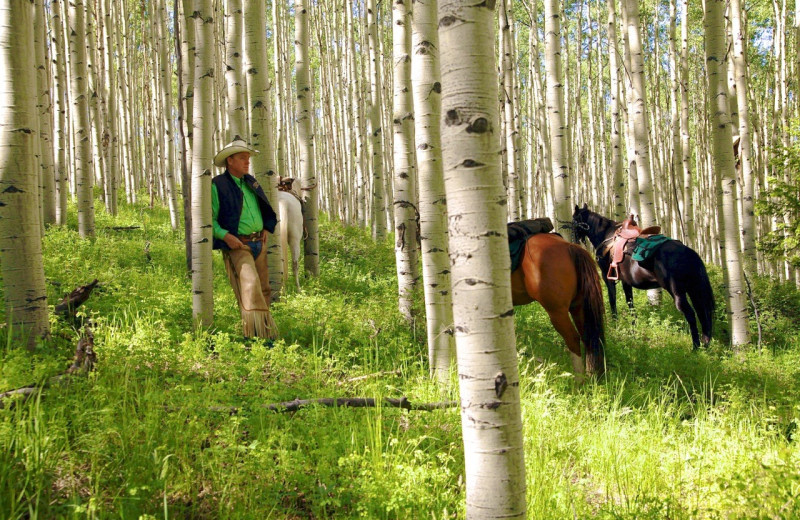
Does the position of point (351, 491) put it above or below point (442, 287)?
below

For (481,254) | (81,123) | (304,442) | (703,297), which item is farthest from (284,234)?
(481,254)

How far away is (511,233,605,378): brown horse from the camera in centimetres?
592

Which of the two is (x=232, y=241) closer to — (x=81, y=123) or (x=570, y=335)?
(x=570, y=335)

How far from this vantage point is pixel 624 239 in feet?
28.9

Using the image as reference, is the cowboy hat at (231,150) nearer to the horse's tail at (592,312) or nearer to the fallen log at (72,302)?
the fallen log at (72,302)

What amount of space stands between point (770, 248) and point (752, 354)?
11.4 ft

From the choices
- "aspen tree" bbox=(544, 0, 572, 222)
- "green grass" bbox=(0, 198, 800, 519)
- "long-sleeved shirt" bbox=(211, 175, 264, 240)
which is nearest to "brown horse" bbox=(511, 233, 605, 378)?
"green grass" bbox=(0, 198, 800, 519)

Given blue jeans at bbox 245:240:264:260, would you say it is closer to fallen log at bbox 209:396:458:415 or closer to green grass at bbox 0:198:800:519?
green grass at bbox 0:198:800:519

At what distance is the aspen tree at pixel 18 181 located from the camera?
398cm

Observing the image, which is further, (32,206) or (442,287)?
(442,287)

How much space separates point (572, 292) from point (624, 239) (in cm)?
333

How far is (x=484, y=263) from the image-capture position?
2.12 metres

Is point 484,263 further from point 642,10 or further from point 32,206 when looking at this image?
point 642,10

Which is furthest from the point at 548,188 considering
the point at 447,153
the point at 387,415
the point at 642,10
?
the point at 447,153
